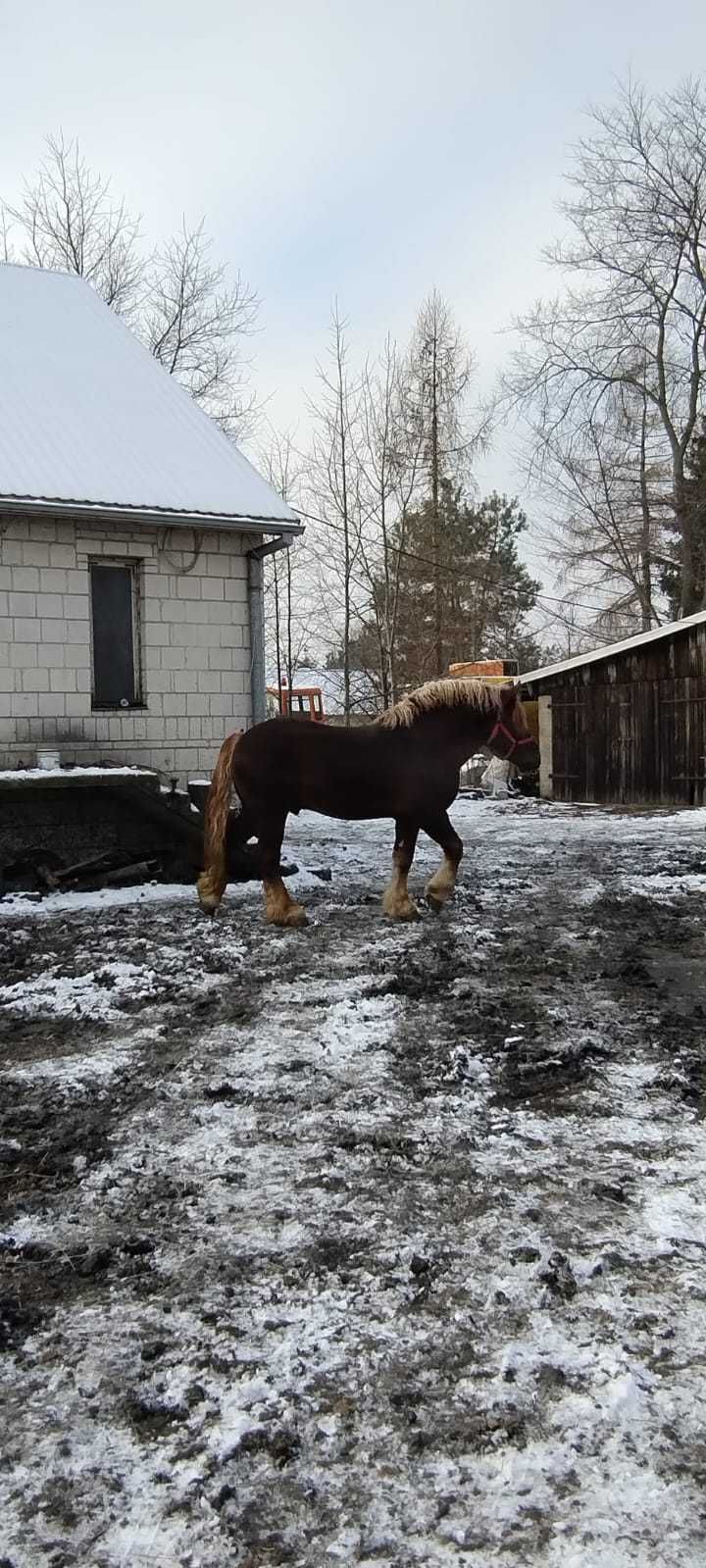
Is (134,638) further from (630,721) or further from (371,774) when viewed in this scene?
(630,721)

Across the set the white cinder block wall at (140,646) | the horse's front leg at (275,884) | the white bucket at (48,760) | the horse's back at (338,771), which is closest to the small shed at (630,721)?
the white cinder block wall at (140,646)

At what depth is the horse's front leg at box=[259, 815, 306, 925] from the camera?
7.13 metres

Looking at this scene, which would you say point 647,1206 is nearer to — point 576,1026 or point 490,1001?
point 576,1026

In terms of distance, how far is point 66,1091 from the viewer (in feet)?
13.0

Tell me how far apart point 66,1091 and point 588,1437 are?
2539mm

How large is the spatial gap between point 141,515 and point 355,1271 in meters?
8.32

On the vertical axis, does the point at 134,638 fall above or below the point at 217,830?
above

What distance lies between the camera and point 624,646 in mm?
19000

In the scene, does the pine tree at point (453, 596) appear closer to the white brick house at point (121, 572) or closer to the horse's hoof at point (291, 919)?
the white brick house at point (121, 572)

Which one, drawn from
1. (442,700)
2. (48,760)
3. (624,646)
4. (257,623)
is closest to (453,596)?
(624,646)

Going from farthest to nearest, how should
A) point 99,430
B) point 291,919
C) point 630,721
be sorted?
point 630,721 < point 99,430 < point 291,919

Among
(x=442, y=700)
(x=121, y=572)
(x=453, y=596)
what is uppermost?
(x=453, y=596)

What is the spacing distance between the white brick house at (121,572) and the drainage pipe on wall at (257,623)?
2 cm

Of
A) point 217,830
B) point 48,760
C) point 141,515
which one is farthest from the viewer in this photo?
point 141,515
